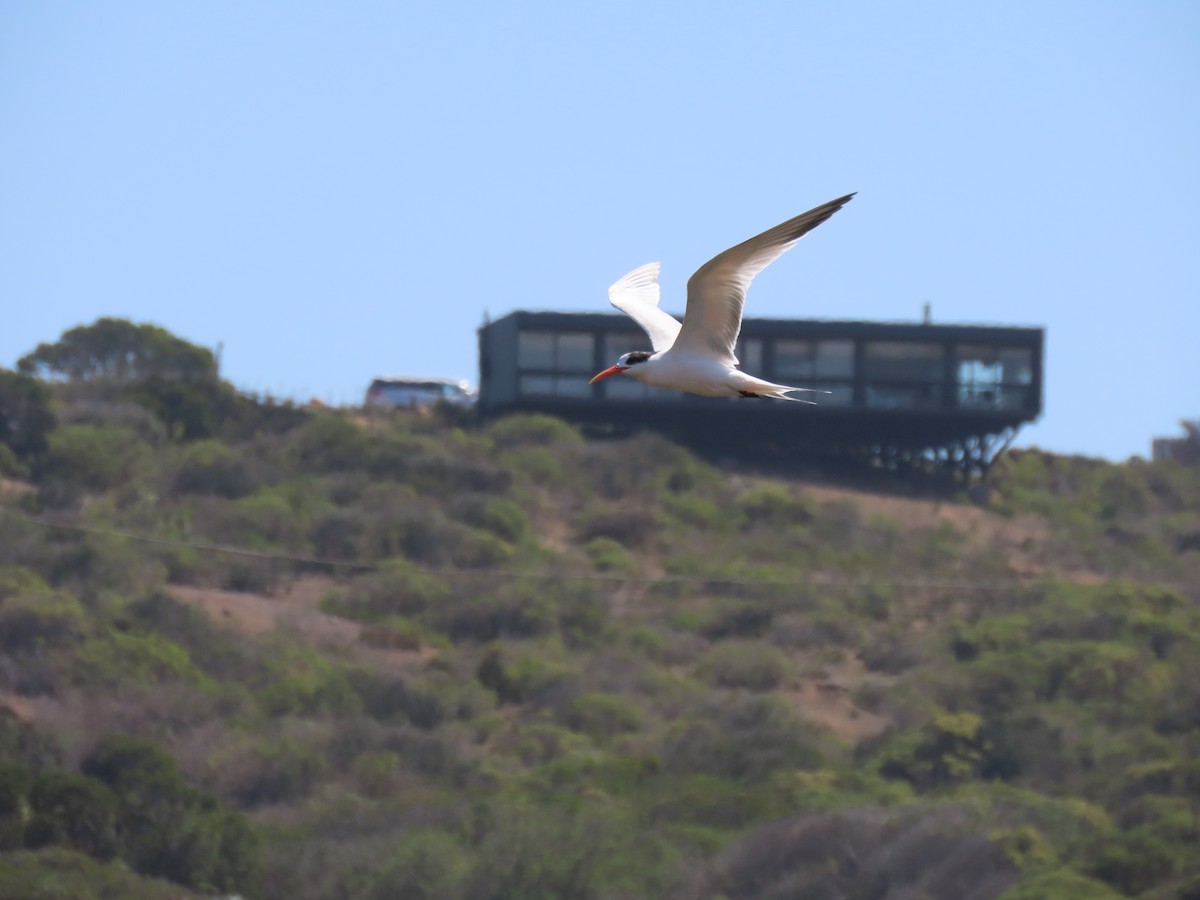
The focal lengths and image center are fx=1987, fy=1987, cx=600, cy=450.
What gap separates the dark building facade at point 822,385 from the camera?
168 feet

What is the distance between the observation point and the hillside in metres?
23.0

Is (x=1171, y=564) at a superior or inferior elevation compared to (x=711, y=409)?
inferior

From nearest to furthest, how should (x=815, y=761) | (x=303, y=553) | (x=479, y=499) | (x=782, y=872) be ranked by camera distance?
(x=782, y=872), (x=815, y=761), (x=303, y=553), (x=479, y=499)

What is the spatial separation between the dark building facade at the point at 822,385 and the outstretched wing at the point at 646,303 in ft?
104

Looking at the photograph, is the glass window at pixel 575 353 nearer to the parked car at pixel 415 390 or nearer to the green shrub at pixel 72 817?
the parked car at pixel 415 390

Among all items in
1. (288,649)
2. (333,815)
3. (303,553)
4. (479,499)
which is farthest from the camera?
(479,499)

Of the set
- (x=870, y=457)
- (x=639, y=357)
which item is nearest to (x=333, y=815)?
(x=639, y=357)

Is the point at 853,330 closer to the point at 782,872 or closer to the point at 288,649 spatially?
the point at 288,649

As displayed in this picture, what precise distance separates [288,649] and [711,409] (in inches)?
851

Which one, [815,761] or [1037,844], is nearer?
[1037,844]

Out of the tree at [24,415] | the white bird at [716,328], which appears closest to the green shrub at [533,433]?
the tree at [24,415]

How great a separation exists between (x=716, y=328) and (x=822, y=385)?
122 ft

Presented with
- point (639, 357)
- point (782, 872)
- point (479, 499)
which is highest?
point (639, 357)

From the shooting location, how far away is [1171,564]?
154 ft
